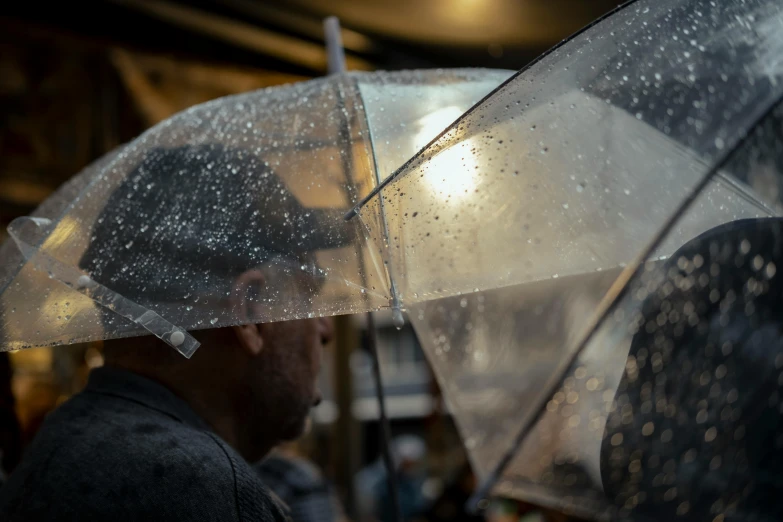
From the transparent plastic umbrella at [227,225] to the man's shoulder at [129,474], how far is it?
206 millimetres

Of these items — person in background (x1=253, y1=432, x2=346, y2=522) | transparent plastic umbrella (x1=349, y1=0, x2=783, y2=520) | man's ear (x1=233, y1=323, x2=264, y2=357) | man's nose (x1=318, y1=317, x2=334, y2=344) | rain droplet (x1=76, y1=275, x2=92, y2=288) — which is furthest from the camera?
person in background (x1=253, y1=432, x2=346, y2=522)

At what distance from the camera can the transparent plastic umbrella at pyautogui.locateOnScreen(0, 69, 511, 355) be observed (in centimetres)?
137

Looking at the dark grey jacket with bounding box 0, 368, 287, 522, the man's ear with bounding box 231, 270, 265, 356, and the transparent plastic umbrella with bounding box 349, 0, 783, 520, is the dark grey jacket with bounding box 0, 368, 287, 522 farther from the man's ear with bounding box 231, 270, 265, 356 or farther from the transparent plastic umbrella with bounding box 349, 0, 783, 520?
the transparent plastic umbrella with bounding box 349, 0, 783, 520

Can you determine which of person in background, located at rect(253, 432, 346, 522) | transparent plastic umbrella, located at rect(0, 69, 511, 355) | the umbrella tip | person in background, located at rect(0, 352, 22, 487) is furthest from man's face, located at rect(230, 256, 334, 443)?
person in background, located at rect(253, 432, 346, 522)

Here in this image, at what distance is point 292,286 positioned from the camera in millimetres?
1364

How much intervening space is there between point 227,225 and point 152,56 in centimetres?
291

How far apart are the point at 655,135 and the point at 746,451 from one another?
0.62 meters

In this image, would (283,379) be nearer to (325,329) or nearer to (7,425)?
(325,329)

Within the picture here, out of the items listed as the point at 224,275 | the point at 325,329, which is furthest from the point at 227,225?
the point at 325,329

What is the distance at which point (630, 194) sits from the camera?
154cm

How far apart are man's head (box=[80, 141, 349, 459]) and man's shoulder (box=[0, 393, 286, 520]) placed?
195 mm

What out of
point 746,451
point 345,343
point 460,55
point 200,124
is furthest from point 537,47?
point 746,451

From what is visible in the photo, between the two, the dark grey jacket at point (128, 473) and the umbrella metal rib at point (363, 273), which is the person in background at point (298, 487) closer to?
the umbrella metal rib at point (363, 273)

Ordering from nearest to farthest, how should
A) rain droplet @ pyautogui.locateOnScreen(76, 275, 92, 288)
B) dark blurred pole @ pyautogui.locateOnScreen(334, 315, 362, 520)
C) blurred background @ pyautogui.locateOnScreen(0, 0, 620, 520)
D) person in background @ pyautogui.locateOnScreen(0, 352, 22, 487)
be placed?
rain droplet @ pyautogui.locateOnScreen(76, 275, 92, 288) → person in background @ pyautogui.locateOnScreen(0, 352, 22, 487) → blurred background @ pyautogui.locateOnScreen(0, 0, 620, 520) → dark blurred pole @ pyautogui.locateOnScreen(334, 315, 362, 520)
